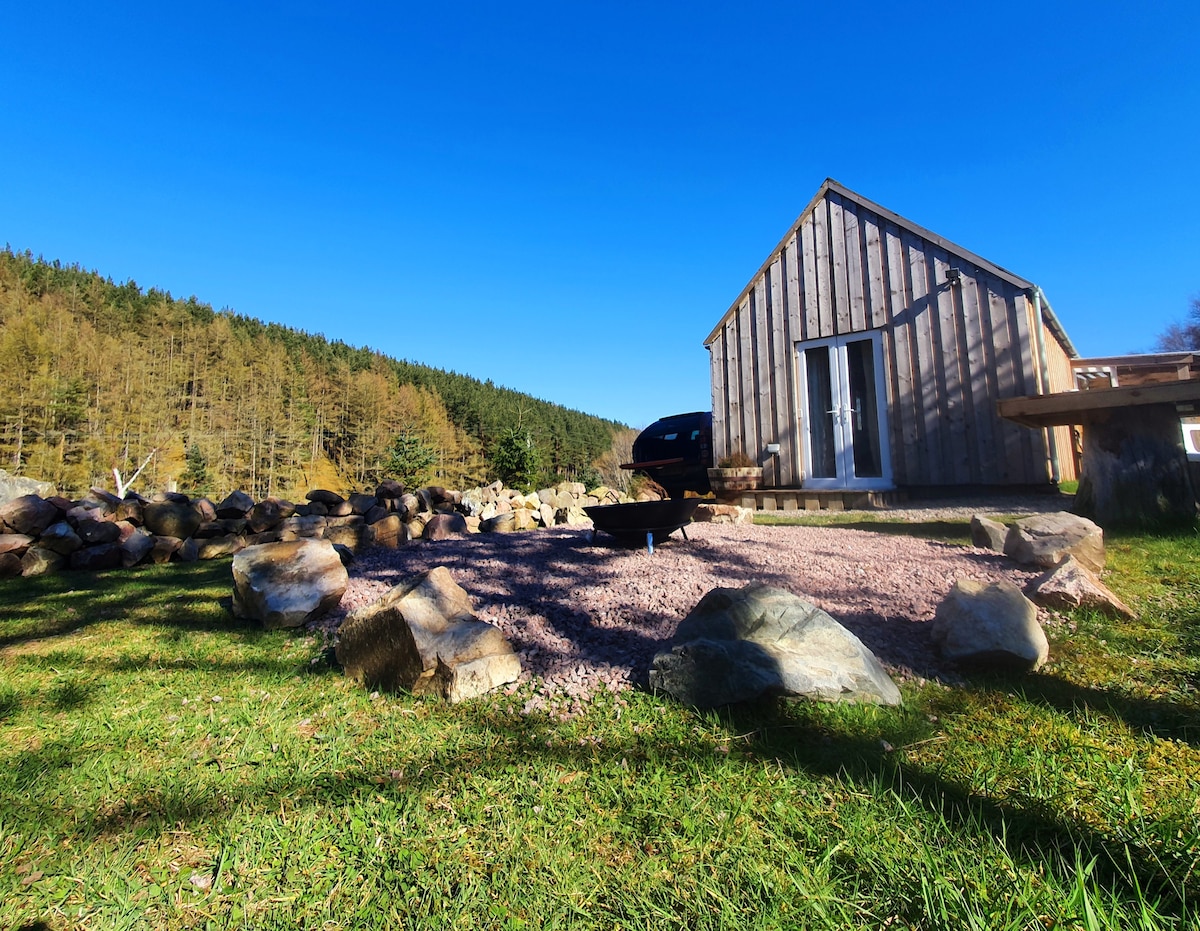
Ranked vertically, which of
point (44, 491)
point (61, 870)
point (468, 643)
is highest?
point (44, 491)

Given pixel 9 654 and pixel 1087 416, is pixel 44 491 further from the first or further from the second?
pixel 1087 416

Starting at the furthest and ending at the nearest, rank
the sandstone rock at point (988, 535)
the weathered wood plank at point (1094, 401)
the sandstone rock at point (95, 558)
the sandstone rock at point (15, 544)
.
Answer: the sandstone rock at point (95, 558) → the sandstone rock at point (15, 544) → the weathered wood plank at point (1094, 401) → the sandstone rock at point (988, 535)

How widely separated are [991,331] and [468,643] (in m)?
8.24

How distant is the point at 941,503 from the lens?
701cm

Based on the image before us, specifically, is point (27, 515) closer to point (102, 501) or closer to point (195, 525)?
point (102, 501)

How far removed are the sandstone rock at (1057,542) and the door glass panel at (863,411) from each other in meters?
4.97

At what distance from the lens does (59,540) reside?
525cm

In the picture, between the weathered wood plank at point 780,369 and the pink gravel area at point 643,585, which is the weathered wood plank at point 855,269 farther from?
the pink gravel area at point 643,585

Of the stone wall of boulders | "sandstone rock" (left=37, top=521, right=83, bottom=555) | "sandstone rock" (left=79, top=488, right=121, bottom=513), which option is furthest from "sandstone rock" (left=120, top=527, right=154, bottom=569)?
"sandstone rock" (left=79, top=488, right=121, bottom=513)

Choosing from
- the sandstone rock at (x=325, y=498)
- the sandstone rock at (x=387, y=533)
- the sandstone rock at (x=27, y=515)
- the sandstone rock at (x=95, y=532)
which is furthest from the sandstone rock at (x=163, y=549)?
the sandstone rock at (x=387, y=533)

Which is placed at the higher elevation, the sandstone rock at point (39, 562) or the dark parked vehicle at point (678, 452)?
the dark parked vehicle at point (678, 452)

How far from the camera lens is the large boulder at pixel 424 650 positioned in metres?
2.31

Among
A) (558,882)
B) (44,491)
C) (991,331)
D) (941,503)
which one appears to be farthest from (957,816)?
Answer: (44,491)

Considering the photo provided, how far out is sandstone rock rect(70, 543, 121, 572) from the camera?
5203 mm
